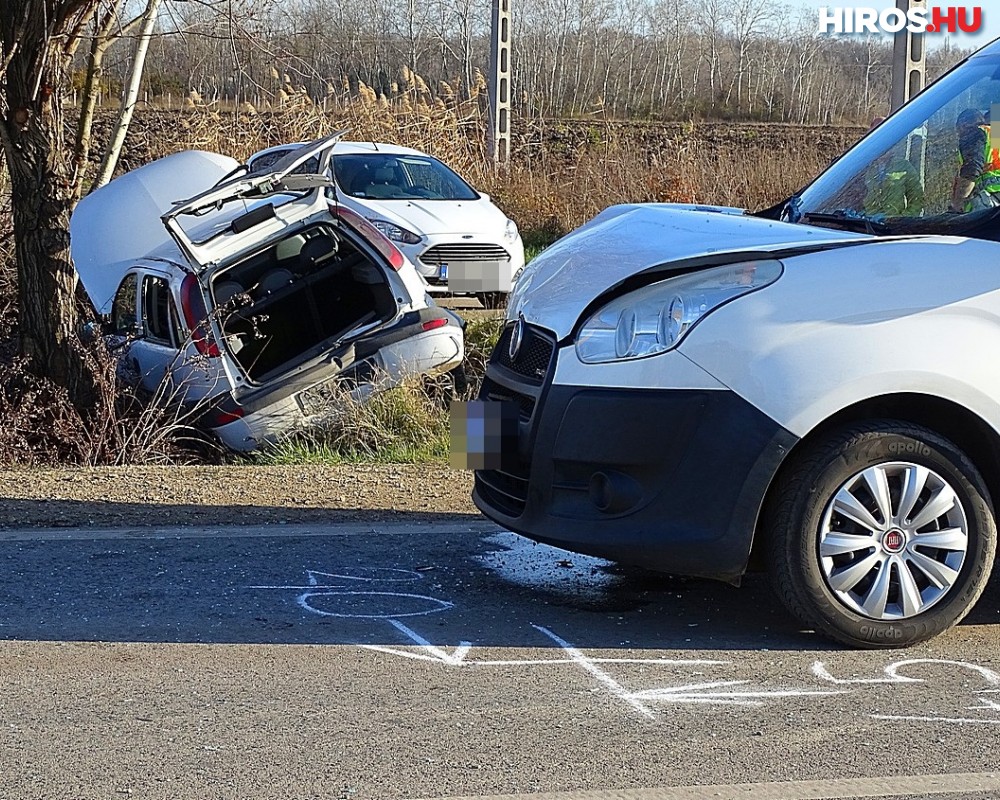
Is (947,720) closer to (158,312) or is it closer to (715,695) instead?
(715,695)

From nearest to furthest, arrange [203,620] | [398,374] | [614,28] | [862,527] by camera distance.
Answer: [862,527]
[203,620]
[398,374]
[614,28]

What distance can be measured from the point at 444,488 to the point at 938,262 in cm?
339

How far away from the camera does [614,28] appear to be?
1432 inches

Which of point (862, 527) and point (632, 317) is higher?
point (632, 317)

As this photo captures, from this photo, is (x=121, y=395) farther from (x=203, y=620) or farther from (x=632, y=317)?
(x=632, y=317)

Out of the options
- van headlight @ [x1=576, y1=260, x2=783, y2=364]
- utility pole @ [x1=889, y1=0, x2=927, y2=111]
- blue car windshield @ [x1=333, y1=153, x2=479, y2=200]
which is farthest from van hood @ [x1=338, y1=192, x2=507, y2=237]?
van headlight @ [x1=576, y1=260, x2=783, y2=364]

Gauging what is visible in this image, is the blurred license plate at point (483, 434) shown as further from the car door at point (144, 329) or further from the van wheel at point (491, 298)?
the van wheel at point (491, 298)

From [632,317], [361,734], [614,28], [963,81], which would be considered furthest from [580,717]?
[614,28]

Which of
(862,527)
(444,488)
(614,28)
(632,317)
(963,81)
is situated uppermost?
(614,28)

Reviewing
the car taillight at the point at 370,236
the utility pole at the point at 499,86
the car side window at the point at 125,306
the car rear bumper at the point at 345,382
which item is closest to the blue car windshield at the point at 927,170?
the car rear bumper at the point at 345,382

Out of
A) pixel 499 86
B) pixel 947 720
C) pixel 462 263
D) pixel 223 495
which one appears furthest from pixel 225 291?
pixel 499 86

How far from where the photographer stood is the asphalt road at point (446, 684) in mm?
3625

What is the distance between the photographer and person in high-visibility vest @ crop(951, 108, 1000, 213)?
5.05 meters

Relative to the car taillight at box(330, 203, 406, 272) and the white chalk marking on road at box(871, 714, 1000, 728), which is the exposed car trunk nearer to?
the car taillight at box(330, 203, 406, 272)
